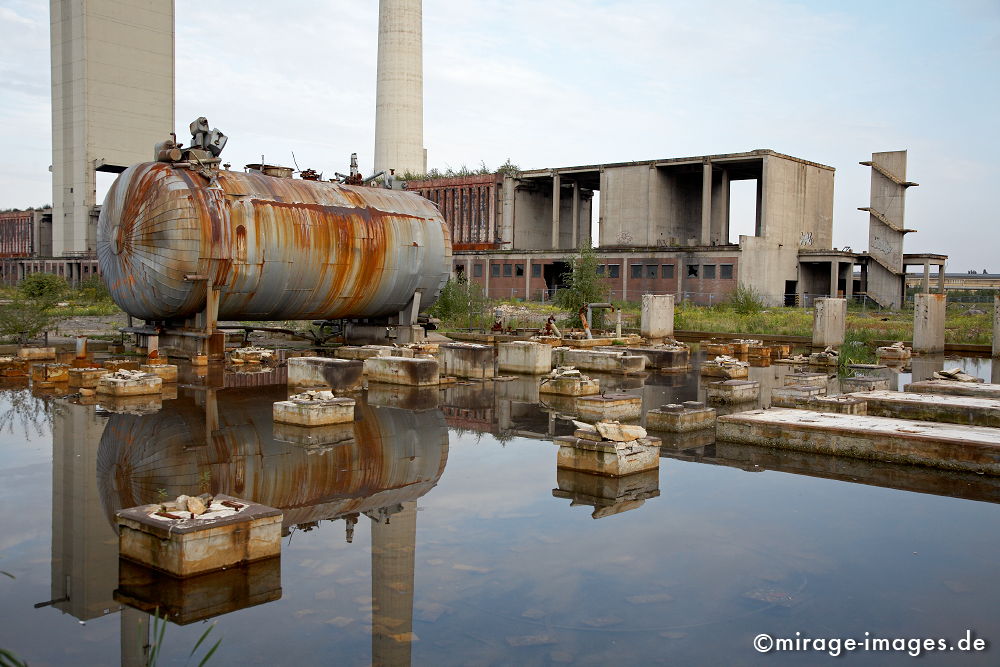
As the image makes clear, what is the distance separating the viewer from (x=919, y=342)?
2800 centimetres

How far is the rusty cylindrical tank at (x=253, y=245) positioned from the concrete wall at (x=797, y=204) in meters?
30.6

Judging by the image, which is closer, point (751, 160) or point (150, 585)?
point (150, 585)

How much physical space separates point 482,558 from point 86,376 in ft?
40.3

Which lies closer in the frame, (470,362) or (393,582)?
(393,582)

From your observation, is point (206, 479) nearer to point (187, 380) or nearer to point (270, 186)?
point (187, 380)

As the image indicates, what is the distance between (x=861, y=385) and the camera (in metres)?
18.5

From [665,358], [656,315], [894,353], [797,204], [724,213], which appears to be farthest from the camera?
[724,213]

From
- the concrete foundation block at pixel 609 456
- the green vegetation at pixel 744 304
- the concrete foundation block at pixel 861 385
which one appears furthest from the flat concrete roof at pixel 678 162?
the concrete foundation block at pixel 609 456

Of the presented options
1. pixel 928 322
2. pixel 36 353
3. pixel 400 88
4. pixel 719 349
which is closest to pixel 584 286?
pixel 719 349

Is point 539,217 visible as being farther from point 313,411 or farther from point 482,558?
point 482,558

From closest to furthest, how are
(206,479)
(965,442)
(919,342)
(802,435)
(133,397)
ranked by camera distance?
(206,479) < (965,442) < (802,435) < (133,397) < (919,342)

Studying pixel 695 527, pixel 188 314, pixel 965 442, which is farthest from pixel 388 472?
pixel 188 314

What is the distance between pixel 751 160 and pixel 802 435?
40.4m

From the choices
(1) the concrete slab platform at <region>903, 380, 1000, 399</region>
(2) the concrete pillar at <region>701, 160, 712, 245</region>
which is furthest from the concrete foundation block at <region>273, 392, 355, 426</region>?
(2) the concrete pillar at <region>701, 160, 712, 245</region>
